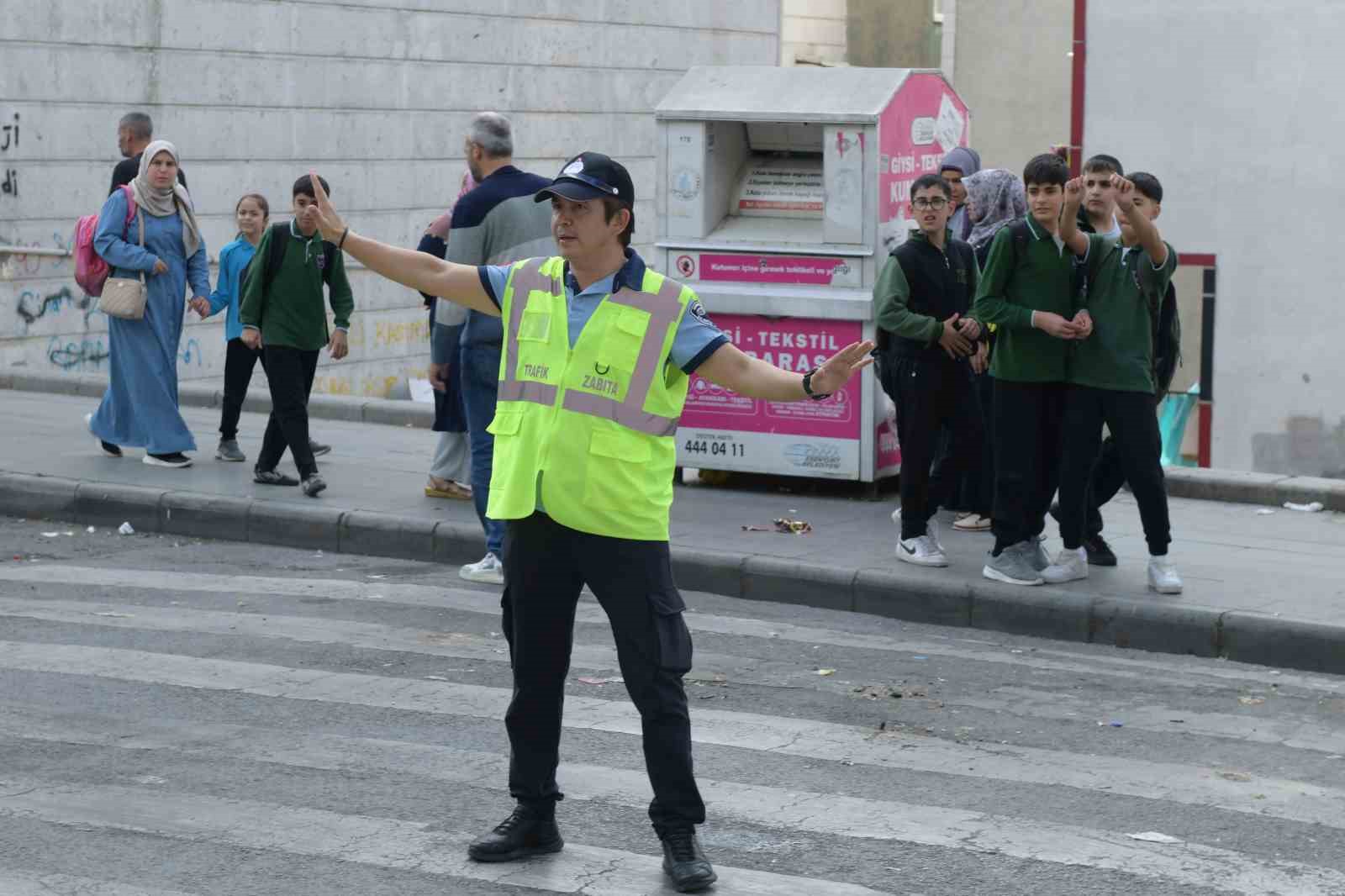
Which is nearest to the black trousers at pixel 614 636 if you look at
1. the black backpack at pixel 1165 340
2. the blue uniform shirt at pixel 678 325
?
the blue uniform shirt at pixel 678 325

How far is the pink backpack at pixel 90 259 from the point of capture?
11.3 metres

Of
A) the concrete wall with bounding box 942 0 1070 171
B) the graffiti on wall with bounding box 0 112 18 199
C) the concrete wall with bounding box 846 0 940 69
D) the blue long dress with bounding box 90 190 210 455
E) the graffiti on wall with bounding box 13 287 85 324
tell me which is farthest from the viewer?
the concrete wall with bounding box 846 0 940 69

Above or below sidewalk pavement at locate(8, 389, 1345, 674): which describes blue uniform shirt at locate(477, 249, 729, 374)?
above

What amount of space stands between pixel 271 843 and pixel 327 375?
46.5 feet

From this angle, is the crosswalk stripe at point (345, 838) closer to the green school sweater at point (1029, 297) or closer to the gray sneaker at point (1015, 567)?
the gray sneaker at point (1015, 567)

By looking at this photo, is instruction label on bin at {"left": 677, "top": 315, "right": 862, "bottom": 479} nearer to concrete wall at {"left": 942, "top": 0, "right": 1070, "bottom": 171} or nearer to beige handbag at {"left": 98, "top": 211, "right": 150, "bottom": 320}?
beige handbag at {"left": 98, "top": 211, "right": 150, "bottom": 320}

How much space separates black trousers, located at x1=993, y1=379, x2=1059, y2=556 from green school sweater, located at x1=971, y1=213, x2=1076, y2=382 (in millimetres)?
94

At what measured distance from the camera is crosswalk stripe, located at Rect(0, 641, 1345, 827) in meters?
5.95

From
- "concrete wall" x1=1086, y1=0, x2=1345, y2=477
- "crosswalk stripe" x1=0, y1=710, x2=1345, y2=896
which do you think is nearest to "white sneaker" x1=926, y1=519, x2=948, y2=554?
"crosswalk stripe" x1=0, y1=710, x2=1345, y2=896

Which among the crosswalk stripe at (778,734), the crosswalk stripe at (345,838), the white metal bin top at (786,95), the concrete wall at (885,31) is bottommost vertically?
the crosswalk stripe at (345,838)

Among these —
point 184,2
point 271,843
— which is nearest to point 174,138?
point 184,2

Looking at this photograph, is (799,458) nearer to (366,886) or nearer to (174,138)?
(366,886)

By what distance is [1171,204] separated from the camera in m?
17.8

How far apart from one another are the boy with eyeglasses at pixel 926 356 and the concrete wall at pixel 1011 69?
74.6ft
